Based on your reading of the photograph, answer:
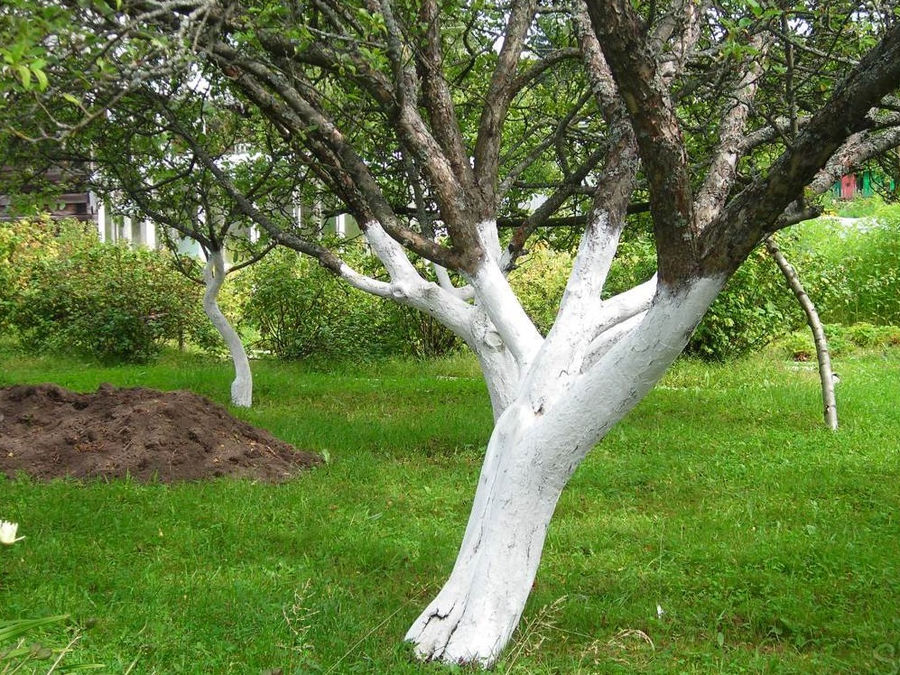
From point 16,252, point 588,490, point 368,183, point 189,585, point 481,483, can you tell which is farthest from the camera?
point 16,252

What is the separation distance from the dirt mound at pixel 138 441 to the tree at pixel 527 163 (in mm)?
1815

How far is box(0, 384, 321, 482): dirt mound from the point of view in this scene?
6.12 metres

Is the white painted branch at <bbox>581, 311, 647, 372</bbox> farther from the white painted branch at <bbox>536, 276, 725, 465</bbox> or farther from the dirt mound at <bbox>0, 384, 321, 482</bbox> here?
the dirt mound at <bbox>0, 384, 321, 482</bbox>

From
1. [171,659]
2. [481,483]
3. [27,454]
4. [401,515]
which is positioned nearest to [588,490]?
[401,515]

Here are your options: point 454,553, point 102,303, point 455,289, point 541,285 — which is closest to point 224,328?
point 455,289

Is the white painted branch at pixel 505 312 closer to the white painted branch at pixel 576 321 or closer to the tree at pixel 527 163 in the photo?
the tree at pixel 527 163

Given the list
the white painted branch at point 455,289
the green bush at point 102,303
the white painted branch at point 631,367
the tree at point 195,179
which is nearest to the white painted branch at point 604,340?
the white painted branch at point 631,367

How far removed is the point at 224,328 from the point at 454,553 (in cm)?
489

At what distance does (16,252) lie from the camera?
14.3m

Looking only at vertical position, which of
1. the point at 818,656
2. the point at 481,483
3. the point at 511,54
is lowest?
the point at 818,656

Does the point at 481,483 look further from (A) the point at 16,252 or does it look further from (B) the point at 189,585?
(A) the point at 16,252

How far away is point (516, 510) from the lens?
11.5 feet

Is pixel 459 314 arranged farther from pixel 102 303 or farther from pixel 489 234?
pixel 102 303

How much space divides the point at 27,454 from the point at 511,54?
4443mm
